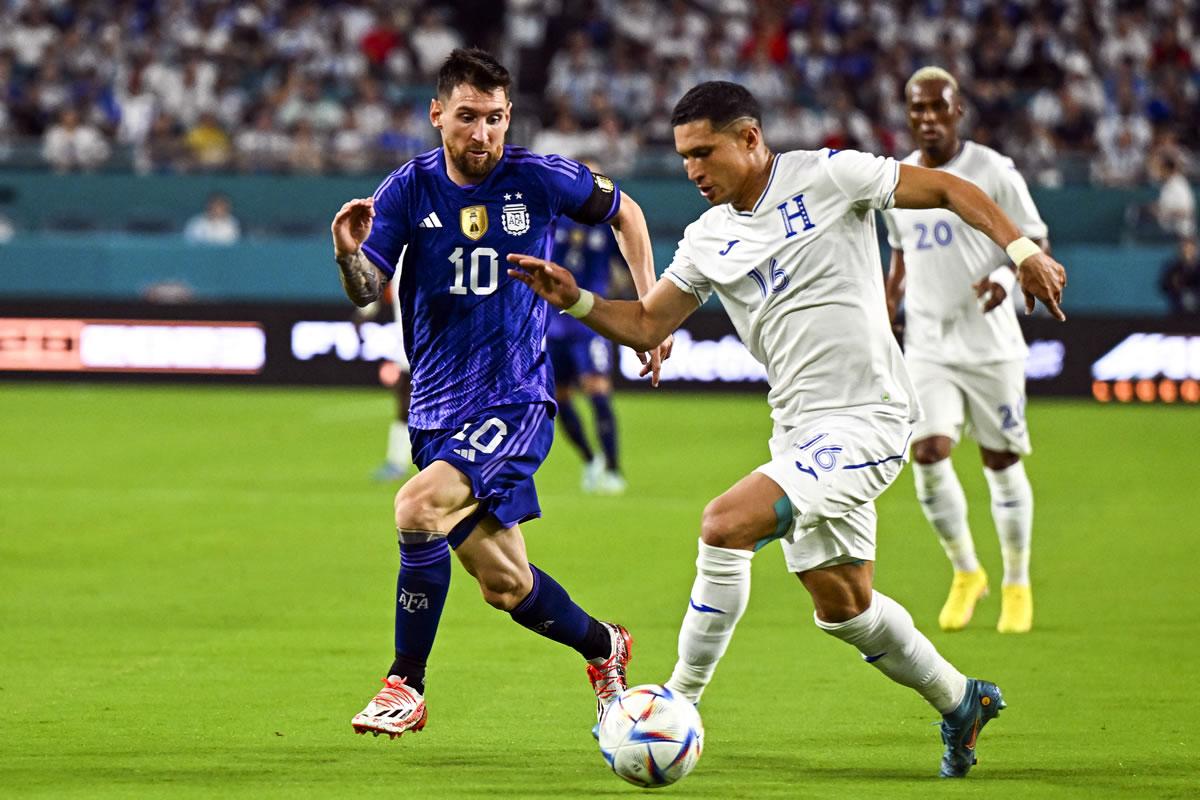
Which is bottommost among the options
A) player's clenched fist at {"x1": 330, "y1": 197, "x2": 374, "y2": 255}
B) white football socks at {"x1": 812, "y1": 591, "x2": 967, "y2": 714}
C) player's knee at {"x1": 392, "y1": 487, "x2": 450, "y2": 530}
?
white football socks at {"x1": 812, "y1": 591, "x2": 967, "y2": 714}

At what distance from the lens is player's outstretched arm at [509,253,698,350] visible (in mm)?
5285

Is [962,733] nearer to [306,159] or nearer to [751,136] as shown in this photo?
[751,136]

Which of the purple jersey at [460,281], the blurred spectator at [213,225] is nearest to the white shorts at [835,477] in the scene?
the purple jersey at [460,281]

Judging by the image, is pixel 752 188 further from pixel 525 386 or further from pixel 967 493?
pixel 967 493

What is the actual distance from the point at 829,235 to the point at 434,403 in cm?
152

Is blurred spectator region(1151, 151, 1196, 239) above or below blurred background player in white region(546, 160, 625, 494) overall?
above

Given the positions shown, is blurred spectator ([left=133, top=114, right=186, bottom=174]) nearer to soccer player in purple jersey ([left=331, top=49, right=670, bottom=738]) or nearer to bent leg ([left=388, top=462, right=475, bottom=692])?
soccer player in purple jersey ([left=331, top=49, right=670, bottom=738])

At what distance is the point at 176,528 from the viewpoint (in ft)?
37.8

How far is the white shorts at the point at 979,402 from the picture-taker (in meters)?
8.40

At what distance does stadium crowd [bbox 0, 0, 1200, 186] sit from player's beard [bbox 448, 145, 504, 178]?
1508 cm

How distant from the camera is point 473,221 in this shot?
20.0 ft

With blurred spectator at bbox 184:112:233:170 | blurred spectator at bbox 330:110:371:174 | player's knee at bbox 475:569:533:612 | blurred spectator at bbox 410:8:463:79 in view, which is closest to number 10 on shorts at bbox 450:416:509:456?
player's knee at bbox 475:569:533:612

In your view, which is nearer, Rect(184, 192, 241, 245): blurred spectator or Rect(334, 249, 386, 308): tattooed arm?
Rect(334, 249, 386, 308): tattooed arm

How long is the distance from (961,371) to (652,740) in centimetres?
379
